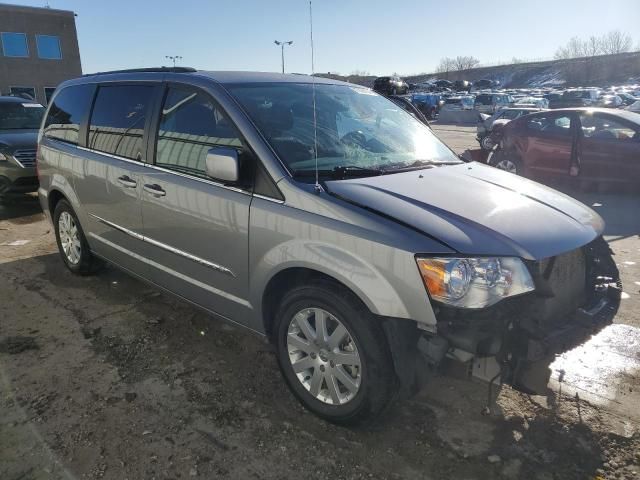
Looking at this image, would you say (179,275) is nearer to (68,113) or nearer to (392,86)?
(68,113)

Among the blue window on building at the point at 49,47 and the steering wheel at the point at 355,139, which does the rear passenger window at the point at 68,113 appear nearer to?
the steering wheel at the point at 355,139

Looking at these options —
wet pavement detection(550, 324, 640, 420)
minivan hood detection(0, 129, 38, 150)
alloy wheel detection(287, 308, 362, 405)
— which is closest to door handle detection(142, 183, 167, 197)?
alloy wheel detection(287, 308, 362, 405)

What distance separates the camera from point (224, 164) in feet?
8.96

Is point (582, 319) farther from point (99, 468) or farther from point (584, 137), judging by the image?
point (584, 137)

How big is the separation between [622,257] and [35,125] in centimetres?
939

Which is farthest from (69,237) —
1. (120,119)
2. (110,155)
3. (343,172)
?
(343,172)

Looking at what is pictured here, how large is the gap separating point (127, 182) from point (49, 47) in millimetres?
38291

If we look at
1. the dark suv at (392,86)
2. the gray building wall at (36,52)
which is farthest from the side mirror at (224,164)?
the gray building wall at (36,52)

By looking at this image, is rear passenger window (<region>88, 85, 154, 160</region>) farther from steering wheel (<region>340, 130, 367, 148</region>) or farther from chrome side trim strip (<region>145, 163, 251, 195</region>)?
steering wheel (<region>340, 130, 367, 148</region>)

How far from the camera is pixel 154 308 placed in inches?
168

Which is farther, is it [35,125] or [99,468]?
[35,125]

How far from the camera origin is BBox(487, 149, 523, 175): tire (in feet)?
31.3

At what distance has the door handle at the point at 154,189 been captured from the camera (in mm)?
3379

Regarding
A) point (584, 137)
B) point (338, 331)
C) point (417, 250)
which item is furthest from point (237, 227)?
point (584, 137)
